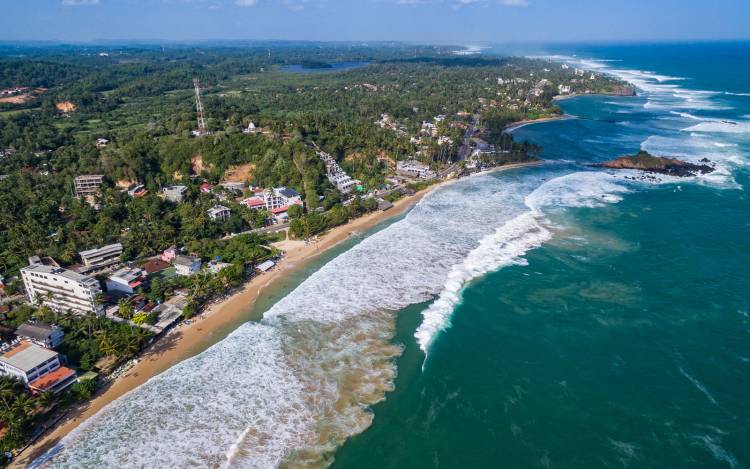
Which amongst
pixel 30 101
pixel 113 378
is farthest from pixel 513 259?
pixel 30 101

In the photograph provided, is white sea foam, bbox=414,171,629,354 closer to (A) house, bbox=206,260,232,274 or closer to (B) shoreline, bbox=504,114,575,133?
(A) house, bbox=206,260,232,274

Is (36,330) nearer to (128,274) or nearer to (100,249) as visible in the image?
(128,274)

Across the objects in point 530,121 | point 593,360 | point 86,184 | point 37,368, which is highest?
point 530,121

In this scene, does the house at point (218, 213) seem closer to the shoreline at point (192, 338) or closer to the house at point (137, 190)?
the shoreline at point (192, 338)

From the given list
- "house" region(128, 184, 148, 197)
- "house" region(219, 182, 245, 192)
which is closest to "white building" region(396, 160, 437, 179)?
"house" region(219, 182, 245, 192)

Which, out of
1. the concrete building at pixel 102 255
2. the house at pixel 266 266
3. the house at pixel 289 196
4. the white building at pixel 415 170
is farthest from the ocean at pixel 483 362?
the white building at pixel 415 170

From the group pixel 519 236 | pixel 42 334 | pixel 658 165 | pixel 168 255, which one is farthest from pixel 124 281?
pixel 658 165
